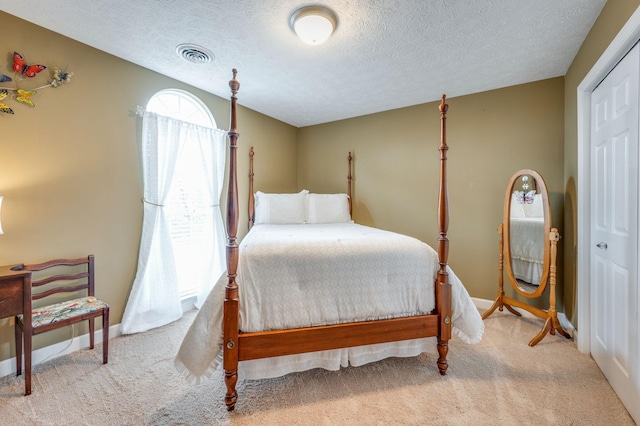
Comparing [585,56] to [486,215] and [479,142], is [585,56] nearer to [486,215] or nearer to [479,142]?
[479,142]

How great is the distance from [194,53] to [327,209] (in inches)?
Answer: 85.5

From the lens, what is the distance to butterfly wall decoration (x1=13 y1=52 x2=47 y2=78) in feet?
6.07

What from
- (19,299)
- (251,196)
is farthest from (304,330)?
(251,196)

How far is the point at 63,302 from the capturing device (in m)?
2.06

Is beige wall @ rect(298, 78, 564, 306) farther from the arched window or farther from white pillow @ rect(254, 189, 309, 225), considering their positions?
the arched window

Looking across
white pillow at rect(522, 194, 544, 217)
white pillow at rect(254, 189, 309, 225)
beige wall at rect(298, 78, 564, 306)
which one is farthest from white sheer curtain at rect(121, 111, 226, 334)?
white pillow at rect(522, 194, 544, 217)

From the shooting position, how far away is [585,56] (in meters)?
2.09

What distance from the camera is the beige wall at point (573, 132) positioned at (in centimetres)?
182

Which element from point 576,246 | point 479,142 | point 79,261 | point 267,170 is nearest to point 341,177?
point 267,170

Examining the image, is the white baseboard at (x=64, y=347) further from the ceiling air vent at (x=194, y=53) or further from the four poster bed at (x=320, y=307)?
the ceiling air vent at (x=194, y=53)

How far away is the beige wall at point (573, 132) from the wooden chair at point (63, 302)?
12.7 feet

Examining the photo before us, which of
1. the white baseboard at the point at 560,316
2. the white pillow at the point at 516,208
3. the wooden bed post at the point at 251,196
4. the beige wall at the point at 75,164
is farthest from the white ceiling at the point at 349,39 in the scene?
the white baseboard at the point at 560,316

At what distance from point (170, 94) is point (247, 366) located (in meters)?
2.73

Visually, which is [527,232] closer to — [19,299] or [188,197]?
[188,197]
